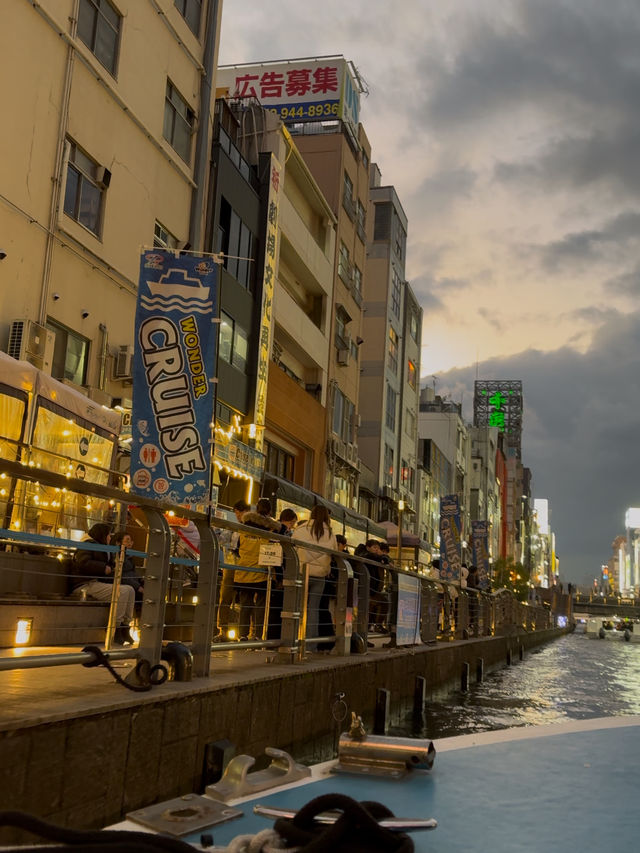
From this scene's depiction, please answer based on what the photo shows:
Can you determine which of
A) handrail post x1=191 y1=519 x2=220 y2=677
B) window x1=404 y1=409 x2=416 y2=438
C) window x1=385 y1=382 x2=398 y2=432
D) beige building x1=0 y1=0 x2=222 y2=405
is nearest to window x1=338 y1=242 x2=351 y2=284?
window x1=385 y1=382 x2=398 y2=432

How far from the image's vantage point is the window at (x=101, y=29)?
1670cm

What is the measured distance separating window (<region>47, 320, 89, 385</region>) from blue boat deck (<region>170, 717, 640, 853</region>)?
12538 millimetres

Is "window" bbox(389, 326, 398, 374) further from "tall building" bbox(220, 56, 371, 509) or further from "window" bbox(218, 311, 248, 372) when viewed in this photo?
"window" bbox(218, 311, 248, 372)

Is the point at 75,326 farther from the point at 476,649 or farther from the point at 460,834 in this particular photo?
the point at 460,834

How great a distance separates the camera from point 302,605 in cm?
810

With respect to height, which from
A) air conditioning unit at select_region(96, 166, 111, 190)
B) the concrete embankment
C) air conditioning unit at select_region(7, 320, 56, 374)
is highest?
air conditioning unit at select_region(96, 166, 111, 190)

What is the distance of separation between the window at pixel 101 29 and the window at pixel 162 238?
347cm

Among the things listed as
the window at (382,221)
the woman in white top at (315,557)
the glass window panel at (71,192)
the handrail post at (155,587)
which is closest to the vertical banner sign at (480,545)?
the glass window panel at (71,192)

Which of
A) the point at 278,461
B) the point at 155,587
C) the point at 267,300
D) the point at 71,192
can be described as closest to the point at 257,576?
the point at 155,587

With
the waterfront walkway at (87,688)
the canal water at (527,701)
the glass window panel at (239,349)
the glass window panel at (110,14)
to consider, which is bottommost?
the canal water at (527,701)

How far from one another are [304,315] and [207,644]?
2658cm

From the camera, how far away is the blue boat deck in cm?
279

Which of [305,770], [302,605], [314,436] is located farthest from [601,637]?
[305,770]

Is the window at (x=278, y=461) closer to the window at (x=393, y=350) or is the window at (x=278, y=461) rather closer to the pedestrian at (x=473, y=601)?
the pedestrian at (x=473, y=601)
